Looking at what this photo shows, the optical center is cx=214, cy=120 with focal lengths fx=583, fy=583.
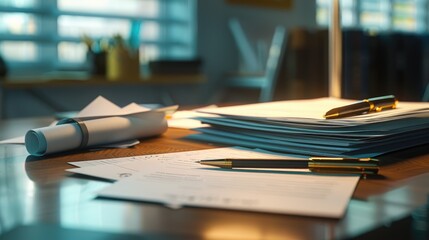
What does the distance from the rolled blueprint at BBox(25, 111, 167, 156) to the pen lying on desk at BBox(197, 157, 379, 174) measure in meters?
0.20

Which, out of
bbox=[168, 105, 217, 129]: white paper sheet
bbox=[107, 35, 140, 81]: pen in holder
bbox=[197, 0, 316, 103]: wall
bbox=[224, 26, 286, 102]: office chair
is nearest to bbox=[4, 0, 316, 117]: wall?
bbox=[197, 0, 316, 103]: wall

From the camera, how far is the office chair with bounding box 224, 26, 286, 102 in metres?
2.45

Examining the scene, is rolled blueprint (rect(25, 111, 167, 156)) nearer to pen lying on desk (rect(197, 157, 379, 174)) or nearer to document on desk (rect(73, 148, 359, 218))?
document on desk (rect(73, 148, 359, 218))

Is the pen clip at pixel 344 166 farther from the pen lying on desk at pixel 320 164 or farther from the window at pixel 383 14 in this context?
the window at pixel 383 14

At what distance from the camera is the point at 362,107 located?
69cm

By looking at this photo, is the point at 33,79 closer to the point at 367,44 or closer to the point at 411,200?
the point at 367,44

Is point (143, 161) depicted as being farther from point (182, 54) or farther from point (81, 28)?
point (182, 54)

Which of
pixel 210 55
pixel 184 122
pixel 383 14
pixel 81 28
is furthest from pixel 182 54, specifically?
pixel 184 122

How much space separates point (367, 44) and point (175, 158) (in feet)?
4.90

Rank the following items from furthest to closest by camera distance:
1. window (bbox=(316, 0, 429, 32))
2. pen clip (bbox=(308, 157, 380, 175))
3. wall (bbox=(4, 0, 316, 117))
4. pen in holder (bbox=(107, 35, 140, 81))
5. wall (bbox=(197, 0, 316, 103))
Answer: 1. window (bbox=(316, 0, 429, 32))
2. wall (bbox=(197, 0, 316, 103))
3. wall (bbox=(4, 0, 316, 117))
4. pen in holder (bbox=(107, 35, 140, 81))
5. pen clip (bbox=(308, 157, 380, 175))

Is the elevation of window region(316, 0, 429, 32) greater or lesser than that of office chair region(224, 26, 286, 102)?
greater

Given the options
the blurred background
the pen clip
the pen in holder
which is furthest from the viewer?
the pen in holder

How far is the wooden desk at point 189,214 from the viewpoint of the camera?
1.12ft

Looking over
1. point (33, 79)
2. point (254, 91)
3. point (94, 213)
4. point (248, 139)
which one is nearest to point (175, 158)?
point (248, 139)
